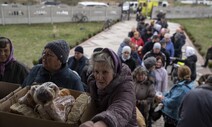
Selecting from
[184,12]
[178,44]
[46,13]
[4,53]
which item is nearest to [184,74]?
[4,53]

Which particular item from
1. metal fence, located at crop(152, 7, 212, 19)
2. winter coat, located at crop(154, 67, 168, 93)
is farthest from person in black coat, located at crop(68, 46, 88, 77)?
metal fence, located at crop(152, 7, 212, 19)

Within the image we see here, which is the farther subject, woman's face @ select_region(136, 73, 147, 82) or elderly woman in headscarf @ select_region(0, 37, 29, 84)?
woman's face @ select_region(136, 73, 147, 82)

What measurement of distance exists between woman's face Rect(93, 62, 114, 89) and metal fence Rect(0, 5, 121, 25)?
64.9 feet

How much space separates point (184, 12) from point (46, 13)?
47.7 feet

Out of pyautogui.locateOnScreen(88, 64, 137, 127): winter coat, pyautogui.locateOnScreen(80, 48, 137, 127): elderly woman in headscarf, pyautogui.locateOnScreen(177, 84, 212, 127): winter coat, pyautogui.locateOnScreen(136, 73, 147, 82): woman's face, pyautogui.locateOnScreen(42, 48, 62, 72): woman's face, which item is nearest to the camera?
pyautogui.locateOnScreen(88, 64, 137, 127): winter coat

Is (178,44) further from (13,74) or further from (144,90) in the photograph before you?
(13,74)

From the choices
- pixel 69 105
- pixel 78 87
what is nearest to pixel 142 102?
pixel 78 87

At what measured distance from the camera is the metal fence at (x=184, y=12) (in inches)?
1024

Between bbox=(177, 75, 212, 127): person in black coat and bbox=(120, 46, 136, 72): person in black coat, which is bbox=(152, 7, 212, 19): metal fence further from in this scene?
bbox=(177, 75, 212, 127): person in black coat

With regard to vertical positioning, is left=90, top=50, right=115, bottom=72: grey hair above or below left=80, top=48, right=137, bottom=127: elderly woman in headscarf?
above

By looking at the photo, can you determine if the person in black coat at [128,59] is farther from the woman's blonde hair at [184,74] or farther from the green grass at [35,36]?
the green grass at [35,36]

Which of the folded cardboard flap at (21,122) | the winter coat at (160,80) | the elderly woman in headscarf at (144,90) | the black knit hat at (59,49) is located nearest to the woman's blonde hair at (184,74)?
the elderly woman in headscarf at (144,90)

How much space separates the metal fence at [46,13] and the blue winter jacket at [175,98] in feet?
59.1

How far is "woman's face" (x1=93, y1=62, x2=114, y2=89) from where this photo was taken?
4.86 feet
